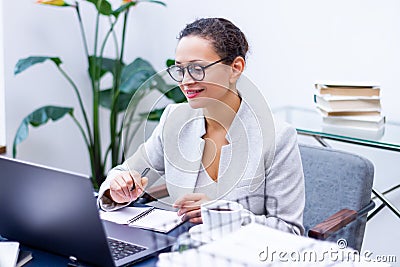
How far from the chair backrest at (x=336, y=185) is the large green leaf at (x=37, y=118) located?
1.27 meters

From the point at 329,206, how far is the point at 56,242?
988mm

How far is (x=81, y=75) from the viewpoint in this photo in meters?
3.29

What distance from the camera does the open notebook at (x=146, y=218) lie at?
1540 millimetres

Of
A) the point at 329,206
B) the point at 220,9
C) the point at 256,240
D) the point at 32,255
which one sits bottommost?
the point at 329,206

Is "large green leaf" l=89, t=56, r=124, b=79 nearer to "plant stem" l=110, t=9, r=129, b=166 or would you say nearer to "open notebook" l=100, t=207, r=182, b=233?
"plant stem" l=110, t=9, r=129, b=166

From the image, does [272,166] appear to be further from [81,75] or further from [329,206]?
[81,75]

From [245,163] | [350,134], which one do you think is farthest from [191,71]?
[350,134]

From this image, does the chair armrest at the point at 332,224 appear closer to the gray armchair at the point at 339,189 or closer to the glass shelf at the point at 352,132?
the gray armchair at the point at 339,189

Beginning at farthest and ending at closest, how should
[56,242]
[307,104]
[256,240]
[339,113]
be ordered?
[307,104] → [339,113] → [56,242] → [256,240]

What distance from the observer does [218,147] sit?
162 cm

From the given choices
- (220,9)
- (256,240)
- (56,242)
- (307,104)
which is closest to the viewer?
(256,240)

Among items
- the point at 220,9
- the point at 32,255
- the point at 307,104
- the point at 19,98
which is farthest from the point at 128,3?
the point at 32,255

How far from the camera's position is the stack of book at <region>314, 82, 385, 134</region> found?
225 centimetres

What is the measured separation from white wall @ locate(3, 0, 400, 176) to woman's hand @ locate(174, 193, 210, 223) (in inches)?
50.1
